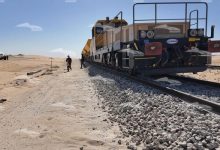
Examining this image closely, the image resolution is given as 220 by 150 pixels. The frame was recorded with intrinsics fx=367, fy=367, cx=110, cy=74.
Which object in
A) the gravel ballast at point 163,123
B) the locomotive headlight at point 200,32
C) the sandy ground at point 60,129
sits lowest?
the sandy ground at point 60,129

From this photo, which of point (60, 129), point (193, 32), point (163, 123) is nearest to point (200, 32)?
point (193, 32)

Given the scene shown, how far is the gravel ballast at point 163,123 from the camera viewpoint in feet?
16.3

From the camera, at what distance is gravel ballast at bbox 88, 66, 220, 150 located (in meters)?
4.97

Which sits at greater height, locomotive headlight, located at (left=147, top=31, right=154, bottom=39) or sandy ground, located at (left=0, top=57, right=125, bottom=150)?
locomotive headlight, located at (left=147, top=31, right=154, bottom=39)

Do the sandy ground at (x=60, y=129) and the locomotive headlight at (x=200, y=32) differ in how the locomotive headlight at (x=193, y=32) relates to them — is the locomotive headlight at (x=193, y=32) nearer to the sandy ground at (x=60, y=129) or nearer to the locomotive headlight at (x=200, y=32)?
the locomotive headlight at (x=200, y=32)

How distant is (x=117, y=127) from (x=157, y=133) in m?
1.35

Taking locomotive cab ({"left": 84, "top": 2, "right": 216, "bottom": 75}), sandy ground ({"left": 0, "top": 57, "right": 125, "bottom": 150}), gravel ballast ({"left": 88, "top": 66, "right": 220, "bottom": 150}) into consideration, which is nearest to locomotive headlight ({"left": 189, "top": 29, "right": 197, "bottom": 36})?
locomotive cab ({"left": 84, "top": 2, "right": 216, "bottom": 75})

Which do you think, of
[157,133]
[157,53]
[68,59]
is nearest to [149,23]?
[157,53]

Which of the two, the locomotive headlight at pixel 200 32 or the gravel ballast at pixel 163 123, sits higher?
the locomotive headlight at pixel 200 32

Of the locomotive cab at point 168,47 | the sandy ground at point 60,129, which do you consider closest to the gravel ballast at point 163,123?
the sandy ground at point 60,129

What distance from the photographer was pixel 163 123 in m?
6.15

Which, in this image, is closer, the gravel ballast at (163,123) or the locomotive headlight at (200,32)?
the gravel ballast at (163,123)

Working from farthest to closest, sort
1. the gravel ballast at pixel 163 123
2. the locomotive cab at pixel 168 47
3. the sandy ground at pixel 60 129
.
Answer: the locomotive cab at pixel 168 47 < the sandy ground at pixel 60 129 < the gravel ballast at pixel 163 123

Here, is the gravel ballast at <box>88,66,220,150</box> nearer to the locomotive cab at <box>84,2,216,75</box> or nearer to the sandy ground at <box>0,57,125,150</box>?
the sandy ground at <box>0,57,125,150</box>
